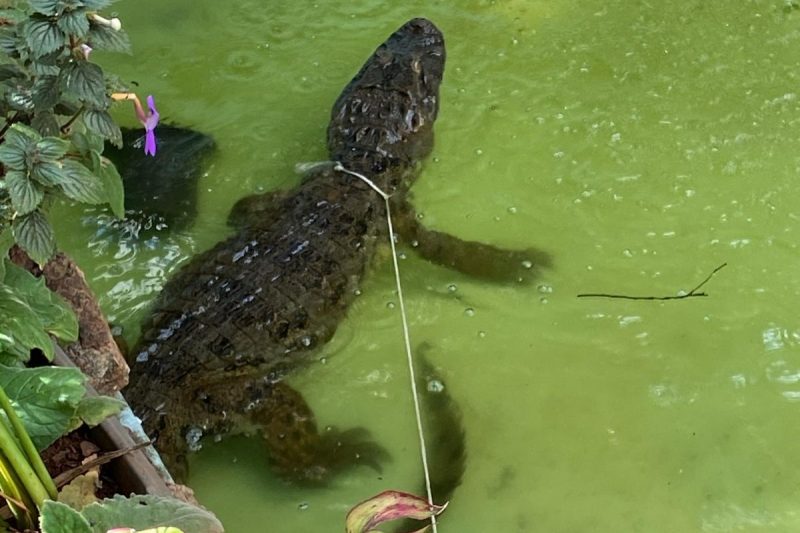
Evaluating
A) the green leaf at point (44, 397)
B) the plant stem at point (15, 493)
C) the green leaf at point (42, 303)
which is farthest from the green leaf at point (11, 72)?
the plant stem at point (15, 493)

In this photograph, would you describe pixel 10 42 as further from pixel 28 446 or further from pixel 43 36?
pixel 28 446

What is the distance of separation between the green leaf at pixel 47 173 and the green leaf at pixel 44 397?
0.28 metres

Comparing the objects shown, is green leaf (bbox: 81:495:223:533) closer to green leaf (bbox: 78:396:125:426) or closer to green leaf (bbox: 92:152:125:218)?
green leaf (bbox: 78:396:125:426)

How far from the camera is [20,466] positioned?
1041 millimetres

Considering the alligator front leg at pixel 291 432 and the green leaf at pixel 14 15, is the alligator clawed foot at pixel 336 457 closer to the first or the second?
the alligator front leg at pixel 291 432

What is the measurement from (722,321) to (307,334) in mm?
1304

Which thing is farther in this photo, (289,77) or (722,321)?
(289,77)

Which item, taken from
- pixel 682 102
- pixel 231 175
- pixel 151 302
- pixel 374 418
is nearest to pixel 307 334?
pixel 374 418

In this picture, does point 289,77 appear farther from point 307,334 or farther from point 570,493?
point 570,493

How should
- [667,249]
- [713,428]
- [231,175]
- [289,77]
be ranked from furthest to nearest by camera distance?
1. [289,77]
2. [231,175]
3. [667,249]
4. [713,428]

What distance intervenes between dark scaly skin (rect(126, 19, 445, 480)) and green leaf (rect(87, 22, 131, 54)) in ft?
3.83

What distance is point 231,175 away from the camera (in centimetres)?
294

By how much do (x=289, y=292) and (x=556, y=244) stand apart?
94 centimetres

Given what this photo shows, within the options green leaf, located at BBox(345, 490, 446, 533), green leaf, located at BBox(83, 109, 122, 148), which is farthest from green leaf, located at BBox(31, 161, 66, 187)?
green leaf, located at BBox(345, 490, 446, 533)
